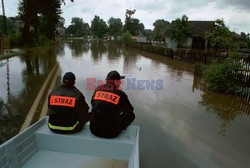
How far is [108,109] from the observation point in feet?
10.7

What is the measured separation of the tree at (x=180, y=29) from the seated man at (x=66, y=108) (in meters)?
33.3

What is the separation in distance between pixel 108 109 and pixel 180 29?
33.9m

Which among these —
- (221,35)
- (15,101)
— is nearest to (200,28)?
(221,35)

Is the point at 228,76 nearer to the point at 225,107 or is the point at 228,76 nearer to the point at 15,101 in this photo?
the point at 225,107

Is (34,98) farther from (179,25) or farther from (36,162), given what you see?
(179,25)

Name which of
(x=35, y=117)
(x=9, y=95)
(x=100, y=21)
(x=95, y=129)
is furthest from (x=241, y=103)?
(x=100, y=21)

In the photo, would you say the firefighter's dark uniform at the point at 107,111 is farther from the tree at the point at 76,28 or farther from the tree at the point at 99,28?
the tree at the point at 76,28

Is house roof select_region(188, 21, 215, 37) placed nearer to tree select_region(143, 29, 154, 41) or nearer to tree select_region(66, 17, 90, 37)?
tree select_region(143, 29, 154, 41)

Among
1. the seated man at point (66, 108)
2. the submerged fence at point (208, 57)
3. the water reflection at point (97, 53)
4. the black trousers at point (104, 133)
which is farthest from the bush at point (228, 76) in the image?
the water reflection at point (97, 53)

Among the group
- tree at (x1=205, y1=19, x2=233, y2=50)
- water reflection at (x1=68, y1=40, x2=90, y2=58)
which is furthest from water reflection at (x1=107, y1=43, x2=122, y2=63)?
tree at (x1=205, y1=19, x2=233, y2=50)

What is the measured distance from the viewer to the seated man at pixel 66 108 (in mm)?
3320

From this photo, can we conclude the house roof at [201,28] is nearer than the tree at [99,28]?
Yes

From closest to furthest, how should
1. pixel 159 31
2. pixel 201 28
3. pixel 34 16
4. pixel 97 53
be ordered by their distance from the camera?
pixel 97 53, pixel 34 16, pixel 201 28, pixel 159 31

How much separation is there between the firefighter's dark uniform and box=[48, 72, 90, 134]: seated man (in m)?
0.28
